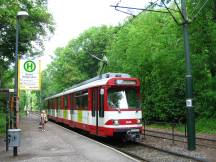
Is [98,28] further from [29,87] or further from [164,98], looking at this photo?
[29,87]

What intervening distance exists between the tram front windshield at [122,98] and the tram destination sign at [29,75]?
12.9 ft

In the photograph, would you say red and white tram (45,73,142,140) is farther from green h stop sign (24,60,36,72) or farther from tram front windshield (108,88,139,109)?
green h stop sign (24,60,36,72)

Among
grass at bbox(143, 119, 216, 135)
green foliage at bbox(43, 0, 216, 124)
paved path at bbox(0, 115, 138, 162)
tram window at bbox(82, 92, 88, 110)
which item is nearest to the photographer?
paved path at bbox(0, 115, 138, 162)

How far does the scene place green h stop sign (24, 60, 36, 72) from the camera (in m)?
15.9

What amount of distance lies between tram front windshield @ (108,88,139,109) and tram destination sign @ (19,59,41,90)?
3940 millimetres

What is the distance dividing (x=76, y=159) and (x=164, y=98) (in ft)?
66.9

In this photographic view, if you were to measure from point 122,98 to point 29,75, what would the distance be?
4781 millimetres

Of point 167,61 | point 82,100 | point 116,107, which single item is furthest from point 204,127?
point 116,107

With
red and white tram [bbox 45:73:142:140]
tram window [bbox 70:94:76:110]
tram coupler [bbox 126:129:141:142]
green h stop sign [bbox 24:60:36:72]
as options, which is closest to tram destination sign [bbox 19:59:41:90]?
green h stop sign [bbox 24:60:36:72]

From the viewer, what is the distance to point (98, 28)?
68.7 m

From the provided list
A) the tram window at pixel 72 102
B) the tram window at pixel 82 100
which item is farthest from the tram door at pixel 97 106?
the tram window at pixel 72 102

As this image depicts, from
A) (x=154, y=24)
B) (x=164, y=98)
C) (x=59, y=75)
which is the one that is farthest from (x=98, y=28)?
(x=164, y=98)

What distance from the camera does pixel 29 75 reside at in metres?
15.8

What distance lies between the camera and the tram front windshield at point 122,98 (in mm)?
18484
